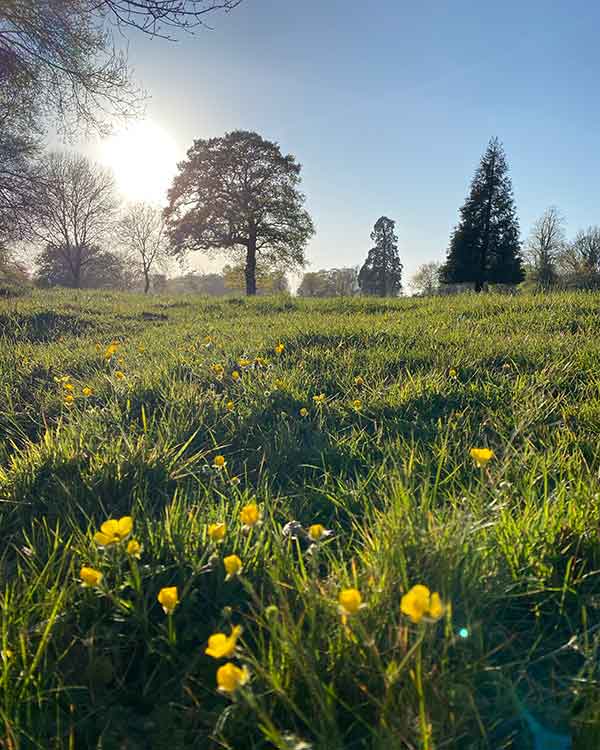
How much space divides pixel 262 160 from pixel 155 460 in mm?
26027

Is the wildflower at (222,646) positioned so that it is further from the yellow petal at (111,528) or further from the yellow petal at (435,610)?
the yellow petal at (111,528)

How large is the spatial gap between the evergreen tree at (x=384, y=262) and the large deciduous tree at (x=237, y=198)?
2808 centimetres

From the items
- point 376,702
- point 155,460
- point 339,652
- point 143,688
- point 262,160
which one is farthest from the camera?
point 262,160

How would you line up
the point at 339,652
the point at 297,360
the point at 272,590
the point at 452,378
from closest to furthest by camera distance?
the point at 339,652
the point at 272,590
the point at 452,378
the point at 297,360

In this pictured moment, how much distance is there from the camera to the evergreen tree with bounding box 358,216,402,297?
172 ft

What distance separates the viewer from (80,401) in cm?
343

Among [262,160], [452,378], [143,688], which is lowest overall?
[143,688]

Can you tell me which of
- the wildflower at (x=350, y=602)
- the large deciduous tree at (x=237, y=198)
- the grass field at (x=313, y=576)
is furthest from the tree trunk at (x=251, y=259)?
the wildflower at (x=350, y=602)

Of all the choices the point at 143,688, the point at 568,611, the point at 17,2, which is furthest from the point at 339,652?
the point at 17,2

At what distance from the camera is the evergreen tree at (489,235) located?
32.3 metres

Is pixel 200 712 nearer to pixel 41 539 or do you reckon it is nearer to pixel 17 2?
pixel 41 539

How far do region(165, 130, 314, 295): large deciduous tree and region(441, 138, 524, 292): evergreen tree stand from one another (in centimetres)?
1348

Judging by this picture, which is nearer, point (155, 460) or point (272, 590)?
point (272, 590)

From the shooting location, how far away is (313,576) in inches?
48.7
